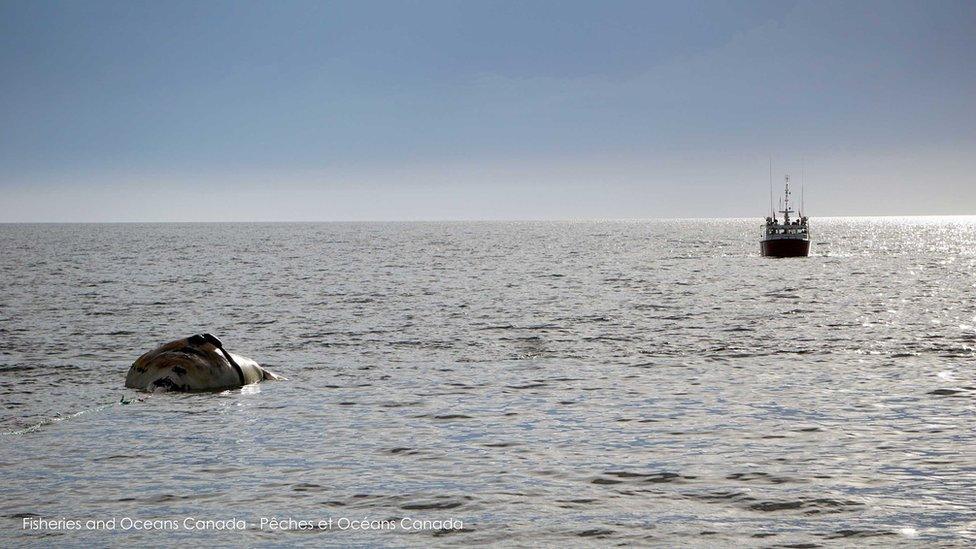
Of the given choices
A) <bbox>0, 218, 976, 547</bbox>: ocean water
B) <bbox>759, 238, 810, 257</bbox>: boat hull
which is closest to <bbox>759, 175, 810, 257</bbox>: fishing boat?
<bbox>759, 238, 810, 257</bbox>: boat hull

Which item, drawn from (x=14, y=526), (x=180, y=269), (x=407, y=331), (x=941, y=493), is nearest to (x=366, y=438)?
(x=14, y=526)

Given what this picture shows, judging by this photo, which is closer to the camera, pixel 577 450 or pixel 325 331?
pixel 577 450

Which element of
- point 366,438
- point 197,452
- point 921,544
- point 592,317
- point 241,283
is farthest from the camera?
point 241,283

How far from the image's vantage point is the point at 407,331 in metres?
28.4

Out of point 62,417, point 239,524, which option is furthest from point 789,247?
point 239,524

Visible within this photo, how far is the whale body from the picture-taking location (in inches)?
686

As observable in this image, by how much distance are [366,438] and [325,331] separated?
15.9 m

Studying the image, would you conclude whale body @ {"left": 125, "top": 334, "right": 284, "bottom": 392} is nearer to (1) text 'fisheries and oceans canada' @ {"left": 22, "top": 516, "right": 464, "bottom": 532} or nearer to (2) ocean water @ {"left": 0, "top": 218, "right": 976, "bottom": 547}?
(2) ocean water @ {"left": 0, "top": 218, "right": 976, "bottom": 547}

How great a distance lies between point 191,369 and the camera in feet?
57.5

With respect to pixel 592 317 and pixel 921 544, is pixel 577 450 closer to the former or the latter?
pixel 921 544

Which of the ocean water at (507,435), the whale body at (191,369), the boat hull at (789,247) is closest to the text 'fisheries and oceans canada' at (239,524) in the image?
the ocean water at (507,435)

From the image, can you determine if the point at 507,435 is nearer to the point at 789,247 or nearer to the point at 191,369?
the point at 191,369

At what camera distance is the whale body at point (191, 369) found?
57.2 feet

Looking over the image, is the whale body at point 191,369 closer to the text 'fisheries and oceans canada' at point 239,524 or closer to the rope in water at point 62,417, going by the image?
the rope in water at point 62,417
